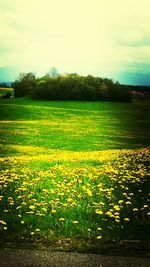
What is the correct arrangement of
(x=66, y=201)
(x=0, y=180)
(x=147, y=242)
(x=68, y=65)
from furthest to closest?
(x=68, y=65), (x=0, y=180), (x=66, y=201), (x=147, y=242)

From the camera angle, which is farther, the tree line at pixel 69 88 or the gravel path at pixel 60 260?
the tree line at pixel 69 88

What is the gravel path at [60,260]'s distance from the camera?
418 centimetres

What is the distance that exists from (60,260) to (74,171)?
1.67 metres

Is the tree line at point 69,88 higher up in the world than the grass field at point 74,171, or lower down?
higher up

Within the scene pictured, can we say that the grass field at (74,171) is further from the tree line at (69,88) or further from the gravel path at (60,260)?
the gravel path at (60,260)

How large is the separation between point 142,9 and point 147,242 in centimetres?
330

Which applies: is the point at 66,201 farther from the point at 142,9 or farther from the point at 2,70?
the point at 142,9

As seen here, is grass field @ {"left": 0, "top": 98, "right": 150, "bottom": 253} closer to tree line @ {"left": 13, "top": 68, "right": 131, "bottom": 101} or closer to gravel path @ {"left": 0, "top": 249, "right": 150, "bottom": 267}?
tree line @ {"left": 13, "top": 68, "right": 131, "bottom": 101}

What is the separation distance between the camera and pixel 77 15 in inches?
229

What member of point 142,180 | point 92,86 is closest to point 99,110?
point 92,86

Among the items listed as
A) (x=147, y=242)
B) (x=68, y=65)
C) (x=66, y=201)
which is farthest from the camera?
(x=68, y=65)

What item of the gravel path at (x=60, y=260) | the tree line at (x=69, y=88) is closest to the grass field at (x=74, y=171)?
the tree line at (x=69, y=88)

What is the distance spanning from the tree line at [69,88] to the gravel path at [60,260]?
2.66 metres

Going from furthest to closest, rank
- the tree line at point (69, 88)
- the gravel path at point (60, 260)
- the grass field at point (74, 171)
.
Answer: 1. the tree line at point (69, 88)
2. the grass field at point (74, 171)
3. the gravel path at point (60, 260)
